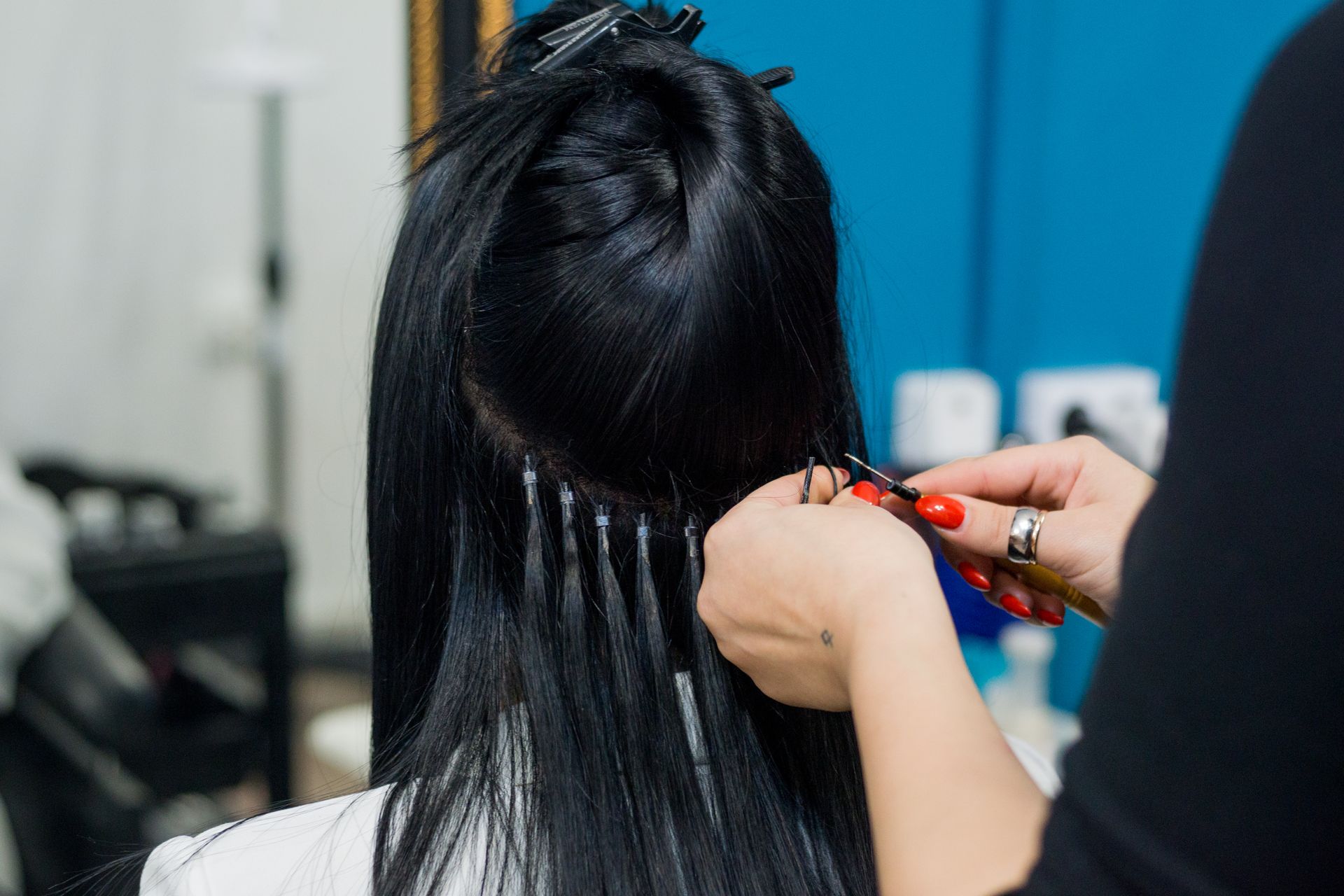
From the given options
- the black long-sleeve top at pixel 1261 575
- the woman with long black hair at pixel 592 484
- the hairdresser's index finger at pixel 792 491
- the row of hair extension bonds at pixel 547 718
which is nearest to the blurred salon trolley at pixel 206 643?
the woman with long black hair at pixel 592 484

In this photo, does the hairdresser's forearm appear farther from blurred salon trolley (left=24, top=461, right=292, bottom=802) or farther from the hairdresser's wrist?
blurred salon trolley (left=24, top=461, right=292, bottom=802)

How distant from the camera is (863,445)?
79 cm

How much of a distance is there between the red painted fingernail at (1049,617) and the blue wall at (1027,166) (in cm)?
57

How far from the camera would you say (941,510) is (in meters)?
0.69

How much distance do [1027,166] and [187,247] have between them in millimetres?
1096

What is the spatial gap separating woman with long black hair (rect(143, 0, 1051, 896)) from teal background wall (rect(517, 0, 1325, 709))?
2.25 feet

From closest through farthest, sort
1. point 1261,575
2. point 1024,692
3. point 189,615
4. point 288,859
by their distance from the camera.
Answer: point 1261,575 < point 288,859 < point 189,615 < point 1024,692

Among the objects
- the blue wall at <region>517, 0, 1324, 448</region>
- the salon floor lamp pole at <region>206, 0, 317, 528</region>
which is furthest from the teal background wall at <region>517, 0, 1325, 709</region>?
the salon floor lamp pole at <region>206, 0, 317, 528</region>

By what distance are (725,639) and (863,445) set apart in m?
→ 0.24

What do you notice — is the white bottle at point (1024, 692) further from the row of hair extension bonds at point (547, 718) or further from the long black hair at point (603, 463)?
the row of hair extension bonds at point (547, 718)

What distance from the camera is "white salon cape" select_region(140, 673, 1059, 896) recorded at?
23.4 inches

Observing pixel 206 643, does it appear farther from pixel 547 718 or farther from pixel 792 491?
pixel 792 491

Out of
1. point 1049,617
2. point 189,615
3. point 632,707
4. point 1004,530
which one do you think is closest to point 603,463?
point 632,707

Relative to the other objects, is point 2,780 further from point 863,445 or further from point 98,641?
point 863,445
